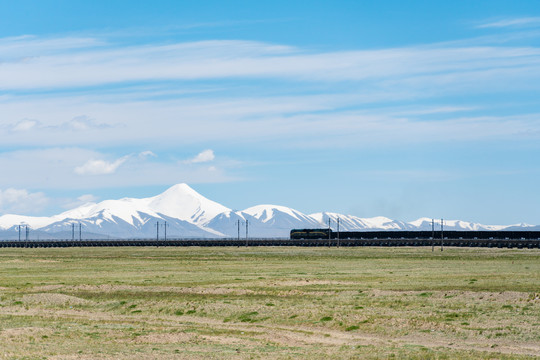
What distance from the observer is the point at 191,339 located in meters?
39.4

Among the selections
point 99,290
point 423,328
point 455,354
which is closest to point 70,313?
point 99,290

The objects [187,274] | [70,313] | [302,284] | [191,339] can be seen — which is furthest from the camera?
[187,274]

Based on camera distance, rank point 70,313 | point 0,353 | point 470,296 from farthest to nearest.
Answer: point 470,296 < point 70,313 < point 0,353

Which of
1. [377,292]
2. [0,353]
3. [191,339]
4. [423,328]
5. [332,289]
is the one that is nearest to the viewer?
[0,353]

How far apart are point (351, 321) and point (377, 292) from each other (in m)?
16.1

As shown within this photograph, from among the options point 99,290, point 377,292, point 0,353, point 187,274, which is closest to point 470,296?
point 377,292

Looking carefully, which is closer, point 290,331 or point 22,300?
point 290,331

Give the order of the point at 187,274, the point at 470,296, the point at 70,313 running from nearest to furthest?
the point at 70,313
the point at 470,296
the point at 187,274

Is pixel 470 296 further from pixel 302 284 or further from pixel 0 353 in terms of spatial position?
pixel 0 353

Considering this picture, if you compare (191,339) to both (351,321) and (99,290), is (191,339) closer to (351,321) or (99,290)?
(351,321)

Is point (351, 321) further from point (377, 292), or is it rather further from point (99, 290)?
point (99, 290)

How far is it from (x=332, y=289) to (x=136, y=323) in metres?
22.9

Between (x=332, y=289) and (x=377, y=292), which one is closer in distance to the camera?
(x=377, y=292)

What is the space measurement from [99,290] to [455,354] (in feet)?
121
